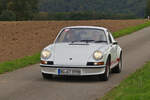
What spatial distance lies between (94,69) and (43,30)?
2459cm

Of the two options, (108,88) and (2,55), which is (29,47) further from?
(108,88)

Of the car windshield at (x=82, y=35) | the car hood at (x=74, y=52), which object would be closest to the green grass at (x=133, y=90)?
the car hood at (x=74, y=52)

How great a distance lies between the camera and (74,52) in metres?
10.6

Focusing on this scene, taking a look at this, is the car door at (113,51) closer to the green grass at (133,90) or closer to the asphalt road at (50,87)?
the asphalt road at (50,87)

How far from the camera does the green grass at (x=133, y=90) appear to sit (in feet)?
25.6

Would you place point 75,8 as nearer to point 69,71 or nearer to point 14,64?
point 14,64

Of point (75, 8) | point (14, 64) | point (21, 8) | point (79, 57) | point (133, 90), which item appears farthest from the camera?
point (75, 8)

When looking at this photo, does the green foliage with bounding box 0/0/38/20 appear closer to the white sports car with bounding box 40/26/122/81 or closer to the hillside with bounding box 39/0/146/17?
the hillside with bounding box 39/0/146/17

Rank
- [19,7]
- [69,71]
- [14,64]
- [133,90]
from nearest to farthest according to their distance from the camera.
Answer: [133,90], [69,71], [14,64], [19,7]

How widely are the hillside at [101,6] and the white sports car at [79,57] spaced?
369ft

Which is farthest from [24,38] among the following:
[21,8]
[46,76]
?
[21,8]

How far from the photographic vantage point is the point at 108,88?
959cm

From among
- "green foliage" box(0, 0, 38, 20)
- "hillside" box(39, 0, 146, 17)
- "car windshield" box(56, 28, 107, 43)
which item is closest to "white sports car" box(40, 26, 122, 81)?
"car windshield" box(56, 28, 107, 43)

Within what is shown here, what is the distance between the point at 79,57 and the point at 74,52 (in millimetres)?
258
